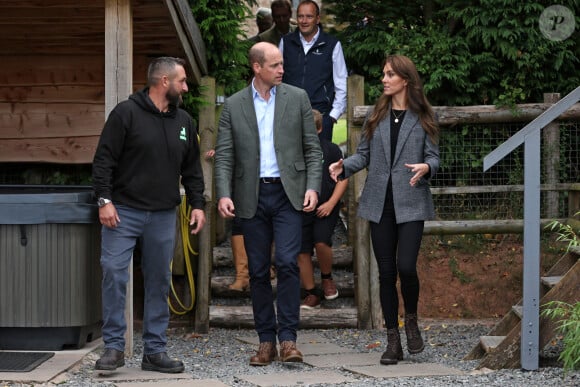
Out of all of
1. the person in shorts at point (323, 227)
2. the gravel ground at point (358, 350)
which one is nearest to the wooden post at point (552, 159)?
the gravel ground at point (358, 350)

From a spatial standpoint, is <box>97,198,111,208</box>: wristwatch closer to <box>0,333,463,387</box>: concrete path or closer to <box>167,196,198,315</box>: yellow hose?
<box>0,333,463,387</box>: concrete path

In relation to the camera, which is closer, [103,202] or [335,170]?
[103,202]

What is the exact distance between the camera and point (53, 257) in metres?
7.32

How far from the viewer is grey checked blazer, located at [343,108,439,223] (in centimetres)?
695

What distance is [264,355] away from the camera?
23.0ft

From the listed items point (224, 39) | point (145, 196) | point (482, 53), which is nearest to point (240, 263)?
point (224, 39)

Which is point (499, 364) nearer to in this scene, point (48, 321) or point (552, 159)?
point (48, 321)

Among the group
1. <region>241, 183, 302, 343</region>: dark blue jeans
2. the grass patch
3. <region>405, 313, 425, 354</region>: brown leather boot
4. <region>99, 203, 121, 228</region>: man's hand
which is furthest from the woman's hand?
the grass patch

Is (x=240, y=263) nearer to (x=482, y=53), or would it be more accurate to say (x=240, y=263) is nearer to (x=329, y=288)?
(x=329, y=288)

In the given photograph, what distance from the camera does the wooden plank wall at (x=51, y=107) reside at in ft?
32.3

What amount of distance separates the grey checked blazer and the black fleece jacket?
1136 millimetres

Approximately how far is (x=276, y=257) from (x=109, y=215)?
3.53ft

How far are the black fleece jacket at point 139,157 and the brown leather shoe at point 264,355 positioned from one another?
3.40ft

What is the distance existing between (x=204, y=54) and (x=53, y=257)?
2.78 meters
